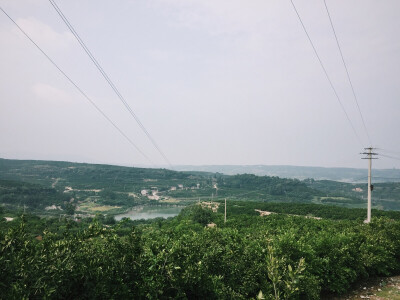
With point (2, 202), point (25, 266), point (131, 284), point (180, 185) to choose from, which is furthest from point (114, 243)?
point (180, 185)

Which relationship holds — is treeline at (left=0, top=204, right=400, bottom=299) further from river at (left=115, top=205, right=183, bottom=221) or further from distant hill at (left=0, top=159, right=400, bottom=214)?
distant hill at (left=0, top=159, right=400, bottom=214)

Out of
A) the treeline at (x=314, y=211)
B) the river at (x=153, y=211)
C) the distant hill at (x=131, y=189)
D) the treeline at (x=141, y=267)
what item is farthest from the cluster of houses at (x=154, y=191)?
the treeline at (x=141, y=267)

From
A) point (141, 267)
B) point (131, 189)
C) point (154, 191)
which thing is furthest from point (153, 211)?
point (141, 267)

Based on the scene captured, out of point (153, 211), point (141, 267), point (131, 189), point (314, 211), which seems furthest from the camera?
point (131, 189)

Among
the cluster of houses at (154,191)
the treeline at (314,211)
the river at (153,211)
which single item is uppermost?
the treeline at (314,211)

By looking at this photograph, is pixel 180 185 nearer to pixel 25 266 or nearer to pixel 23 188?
pixel 23 188

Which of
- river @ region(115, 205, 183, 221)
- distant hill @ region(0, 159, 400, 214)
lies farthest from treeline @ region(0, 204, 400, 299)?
distant hill @ region(0, 159, 400, 214)

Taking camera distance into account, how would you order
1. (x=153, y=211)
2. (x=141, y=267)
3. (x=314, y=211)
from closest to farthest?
(x=141, y=267) < (x=314, y=211) < (x=153, y=211)

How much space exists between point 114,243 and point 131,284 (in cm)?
113

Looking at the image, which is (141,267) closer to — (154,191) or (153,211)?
(153,211)

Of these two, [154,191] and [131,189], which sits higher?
[131,189]

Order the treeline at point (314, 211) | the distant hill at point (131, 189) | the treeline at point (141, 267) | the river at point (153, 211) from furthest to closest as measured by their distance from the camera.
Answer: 1. the river at point (153, 211)
2. the distant hill at point (131, 189)
3. the treeline at point (314, 211)
4. the treeline at point (141, 267)

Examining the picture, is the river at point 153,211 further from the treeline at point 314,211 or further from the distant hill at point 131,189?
the treeline at point 314,211

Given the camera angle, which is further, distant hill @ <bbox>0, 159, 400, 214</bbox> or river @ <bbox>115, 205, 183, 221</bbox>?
river @ <bbox>115, 205, 183, 221</bbox>
